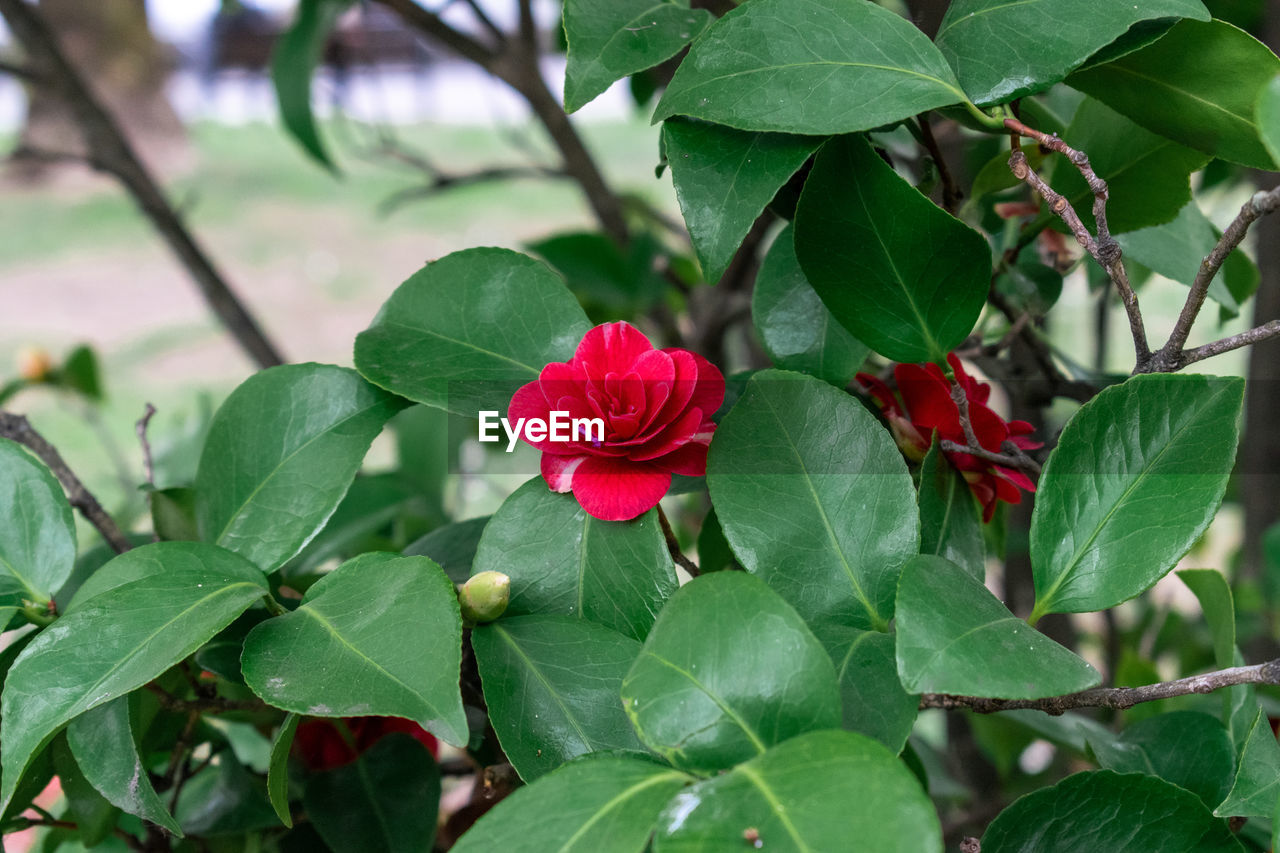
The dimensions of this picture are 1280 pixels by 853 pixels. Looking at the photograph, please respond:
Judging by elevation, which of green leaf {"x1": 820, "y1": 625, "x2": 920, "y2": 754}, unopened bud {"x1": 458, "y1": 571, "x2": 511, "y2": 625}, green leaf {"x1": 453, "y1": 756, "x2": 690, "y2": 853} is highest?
unopened bud {"x1": 458, "y1": 571, "x2": 511, "y2": 625}

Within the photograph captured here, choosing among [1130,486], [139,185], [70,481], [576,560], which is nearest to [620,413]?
[576,560]

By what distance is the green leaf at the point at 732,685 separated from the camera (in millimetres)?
257

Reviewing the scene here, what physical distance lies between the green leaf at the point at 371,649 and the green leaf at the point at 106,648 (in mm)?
18

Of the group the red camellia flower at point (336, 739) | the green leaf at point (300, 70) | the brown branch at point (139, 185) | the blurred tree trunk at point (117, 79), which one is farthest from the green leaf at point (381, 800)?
the blurred tree trunk at point (117, 79)

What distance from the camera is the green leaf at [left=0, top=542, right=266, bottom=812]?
272 mm

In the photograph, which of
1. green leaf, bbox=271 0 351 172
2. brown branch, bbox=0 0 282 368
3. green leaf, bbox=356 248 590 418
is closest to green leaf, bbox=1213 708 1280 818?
green leaf, bbox=356 248 590 418

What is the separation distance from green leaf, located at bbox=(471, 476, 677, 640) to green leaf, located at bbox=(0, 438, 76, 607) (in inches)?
6.1

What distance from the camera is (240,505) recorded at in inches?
14.9

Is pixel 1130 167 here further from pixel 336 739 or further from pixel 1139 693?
pixel 336 739

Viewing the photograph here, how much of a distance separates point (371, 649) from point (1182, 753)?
0.96 ft

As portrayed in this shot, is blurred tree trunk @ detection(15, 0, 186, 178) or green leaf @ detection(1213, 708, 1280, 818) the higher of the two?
blurred tree trunk @ detection(15, 0, 186, 178)

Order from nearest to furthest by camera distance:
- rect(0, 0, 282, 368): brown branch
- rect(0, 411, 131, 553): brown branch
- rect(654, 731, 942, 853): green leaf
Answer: rect(654, 731, 942, 853): green leaf → rect(0, 411, 131, 553): brown branch → rect(0, 0, 282, 368): brown branch

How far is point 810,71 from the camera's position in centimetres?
30

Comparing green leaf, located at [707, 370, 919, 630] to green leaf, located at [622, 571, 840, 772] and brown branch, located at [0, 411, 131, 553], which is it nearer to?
green leaf, located at [622, 571, 840, 772]
